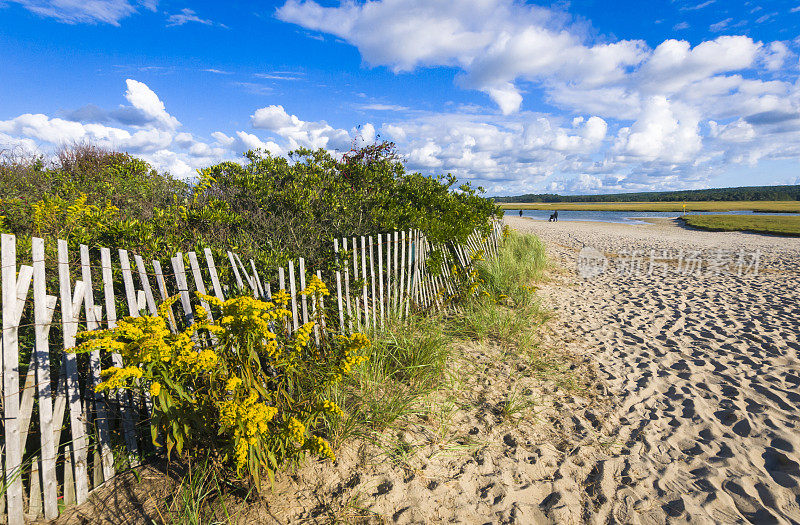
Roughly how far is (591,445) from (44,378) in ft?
12.6

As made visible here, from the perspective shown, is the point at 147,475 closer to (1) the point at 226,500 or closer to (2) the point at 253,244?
(1) the point at 226,500

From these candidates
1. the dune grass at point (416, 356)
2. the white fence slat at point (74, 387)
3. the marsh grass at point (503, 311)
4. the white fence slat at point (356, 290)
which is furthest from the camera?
the marsh grass at point (503, 311)

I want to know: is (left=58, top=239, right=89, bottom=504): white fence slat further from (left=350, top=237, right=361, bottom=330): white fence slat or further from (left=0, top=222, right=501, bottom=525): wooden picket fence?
(left=350, top=237, right=361, bottom=330): white fence slat

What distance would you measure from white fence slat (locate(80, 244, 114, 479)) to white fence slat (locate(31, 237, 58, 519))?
0.17m

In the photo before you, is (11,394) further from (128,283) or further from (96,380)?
(128,283)

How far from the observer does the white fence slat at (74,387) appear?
2.00 metres

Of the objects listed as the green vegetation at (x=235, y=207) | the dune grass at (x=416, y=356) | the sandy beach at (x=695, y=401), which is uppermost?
the green vegetation at (x=235, y=207)

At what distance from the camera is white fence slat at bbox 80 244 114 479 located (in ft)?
6.84

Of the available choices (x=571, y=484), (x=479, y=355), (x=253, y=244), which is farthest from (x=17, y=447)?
(x=479, y=355)

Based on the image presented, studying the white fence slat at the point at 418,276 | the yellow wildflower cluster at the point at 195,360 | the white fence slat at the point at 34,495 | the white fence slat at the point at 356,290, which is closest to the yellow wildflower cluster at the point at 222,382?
the yellow wildflower cluster at the point at 195,360

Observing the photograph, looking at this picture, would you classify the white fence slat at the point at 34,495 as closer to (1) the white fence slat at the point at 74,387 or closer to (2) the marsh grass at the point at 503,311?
(1) the white fence slat at the point at 74,387

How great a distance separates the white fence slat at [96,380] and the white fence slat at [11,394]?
0.94 ft

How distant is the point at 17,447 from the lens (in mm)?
1929

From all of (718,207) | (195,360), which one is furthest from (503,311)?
(718,207)
